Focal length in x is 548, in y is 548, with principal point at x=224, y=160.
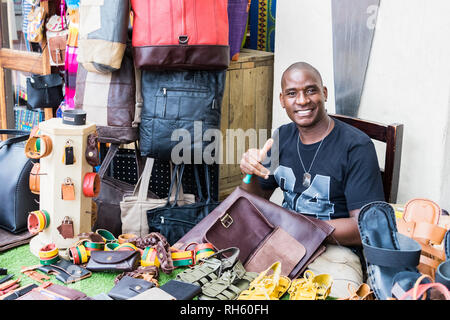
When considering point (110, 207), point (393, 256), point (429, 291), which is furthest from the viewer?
point (110, 207)

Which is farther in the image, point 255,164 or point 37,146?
point 255,164

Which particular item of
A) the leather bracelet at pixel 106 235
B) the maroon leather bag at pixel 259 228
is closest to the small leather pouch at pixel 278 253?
the maroon leather bag at pixel 259 228

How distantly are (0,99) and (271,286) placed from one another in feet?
13.9

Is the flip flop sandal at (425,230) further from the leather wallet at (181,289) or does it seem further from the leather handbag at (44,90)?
the leather handbag at (44,90)

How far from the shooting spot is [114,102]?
3.15 metres

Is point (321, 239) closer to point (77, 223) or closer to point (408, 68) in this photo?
point (77, 223)

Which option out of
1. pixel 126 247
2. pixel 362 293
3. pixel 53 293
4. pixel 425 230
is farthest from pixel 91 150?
pixel 425 230

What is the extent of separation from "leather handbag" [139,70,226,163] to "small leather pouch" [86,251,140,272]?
1.06 meters

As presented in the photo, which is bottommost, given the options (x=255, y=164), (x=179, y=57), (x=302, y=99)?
(x=255, y=164)

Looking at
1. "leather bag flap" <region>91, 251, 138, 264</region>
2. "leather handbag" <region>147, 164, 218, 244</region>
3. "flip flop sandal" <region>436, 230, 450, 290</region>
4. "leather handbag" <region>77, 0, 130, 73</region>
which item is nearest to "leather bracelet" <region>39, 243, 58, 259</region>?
"leather bag flap" <region>91, 251, 138, 264</region>

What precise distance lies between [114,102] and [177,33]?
577 mm

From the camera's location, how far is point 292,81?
2.50 m

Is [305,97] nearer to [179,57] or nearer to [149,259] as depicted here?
[179,57]
